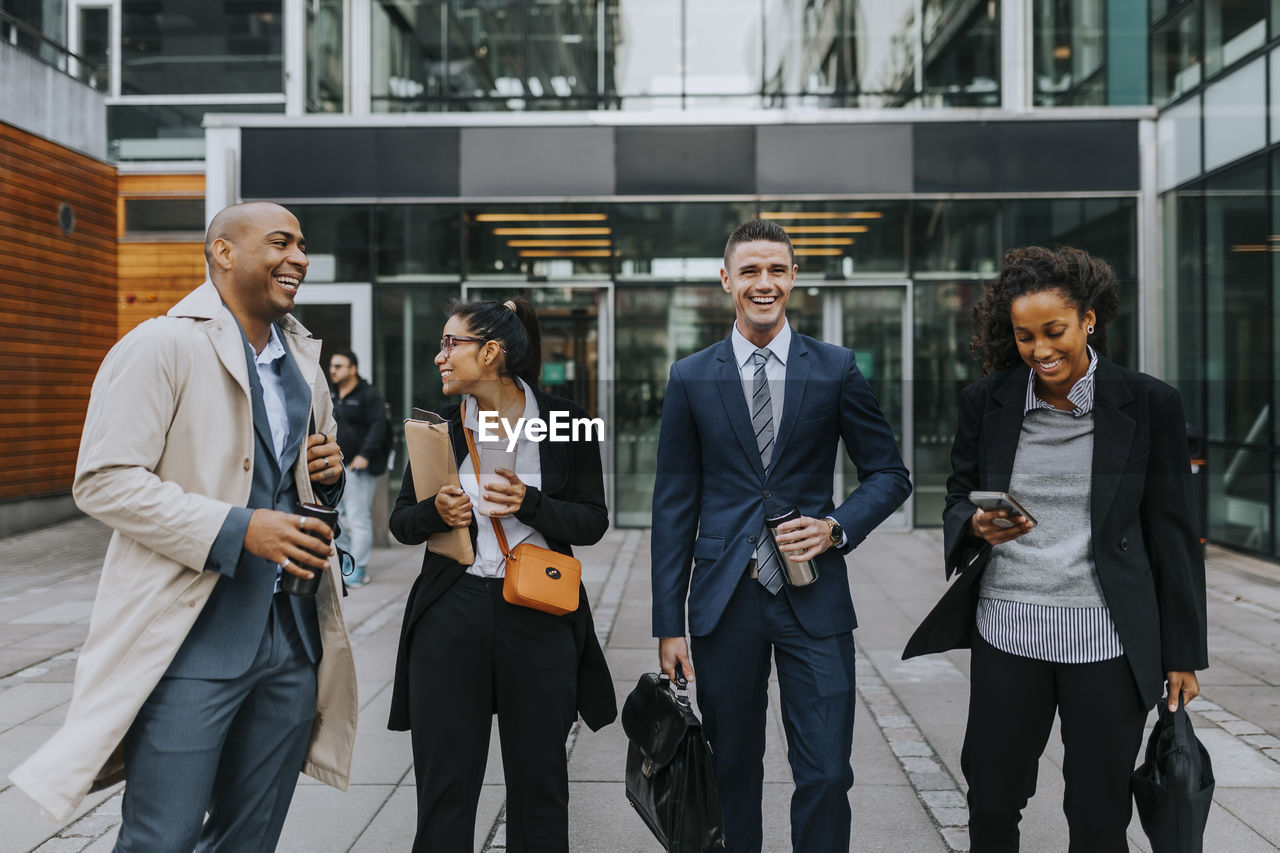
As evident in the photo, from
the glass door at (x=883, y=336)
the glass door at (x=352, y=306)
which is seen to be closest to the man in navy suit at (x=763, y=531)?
the glass door at (x=883, y=336)

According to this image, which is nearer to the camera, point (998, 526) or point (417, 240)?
point (998, 526)

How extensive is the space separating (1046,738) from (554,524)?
144 centimetres

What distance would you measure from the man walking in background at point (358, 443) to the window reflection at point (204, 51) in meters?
7.37

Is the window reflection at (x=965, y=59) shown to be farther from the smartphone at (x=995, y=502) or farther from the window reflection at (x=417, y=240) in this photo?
the smartphone at (x=995, y=502)

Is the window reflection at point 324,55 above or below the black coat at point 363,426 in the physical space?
above

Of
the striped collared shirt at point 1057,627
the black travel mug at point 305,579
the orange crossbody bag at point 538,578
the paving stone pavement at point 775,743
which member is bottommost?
the paving stone pavement at point 775,743

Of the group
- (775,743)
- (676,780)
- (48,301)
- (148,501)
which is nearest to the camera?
(148,501)

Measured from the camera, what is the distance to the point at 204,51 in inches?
586

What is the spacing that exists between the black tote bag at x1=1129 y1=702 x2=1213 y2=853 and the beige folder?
73.8 inches

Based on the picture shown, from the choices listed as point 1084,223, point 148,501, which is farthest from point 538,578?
Answer: point 1084,223

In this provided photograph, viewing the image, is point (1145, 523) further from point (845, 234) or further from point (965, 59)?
point (965, 59)

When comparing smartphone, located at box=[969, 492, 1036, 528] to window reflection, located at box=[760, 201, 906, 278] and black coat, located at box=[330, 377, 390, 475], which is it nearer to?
black coat, located at box=[330, 377, 390, 475]

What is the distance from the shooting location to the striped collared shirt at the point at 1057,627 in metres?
2.67

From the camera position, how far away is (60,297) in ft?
44.2
